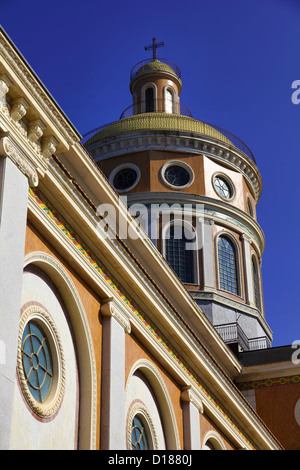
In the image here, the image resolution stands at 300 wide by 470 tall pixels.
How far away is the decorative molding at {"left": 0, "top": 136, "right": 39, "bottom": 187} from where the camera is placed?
33.5ft

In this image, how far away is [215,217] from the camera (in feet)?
93.7

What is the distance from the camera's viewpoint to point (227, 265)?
28.4 metres

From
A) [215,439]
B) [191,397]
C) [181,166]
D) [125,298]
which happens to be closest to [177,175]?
[181,166]

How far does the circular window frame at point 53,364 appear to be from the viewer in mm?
10422

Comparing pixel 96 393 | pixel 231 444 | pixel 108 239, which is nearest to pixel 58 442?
pixel 96 393

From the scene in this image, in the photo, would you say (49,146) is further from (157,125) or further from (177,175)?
(157,125)

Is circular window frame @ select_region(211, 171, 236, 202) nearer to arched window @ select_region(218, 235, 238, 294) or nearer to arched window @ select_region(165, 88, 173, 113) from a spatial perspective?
arched window @ select_region(218, 235, 238, 294)

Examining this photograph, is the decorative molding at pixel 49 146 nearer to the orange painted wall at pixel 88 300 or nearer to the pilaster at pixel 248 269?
the orange painted wall at pixel 88 300

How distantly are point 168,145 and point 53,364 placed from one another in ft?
61.3

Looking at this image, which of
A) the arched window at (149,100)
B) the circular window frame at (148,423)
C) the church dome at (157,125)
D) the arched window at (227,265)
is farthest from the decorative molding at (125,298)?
the arched window at (149,100)

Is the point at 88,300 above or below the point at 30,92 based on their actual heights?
below

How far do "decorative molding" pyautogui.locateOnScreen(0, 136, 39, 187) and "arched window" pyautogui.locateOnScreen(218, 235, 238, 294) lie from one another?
1739cm

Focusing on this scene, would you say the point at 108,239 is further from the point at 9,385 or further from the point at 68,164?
the point at 9,385

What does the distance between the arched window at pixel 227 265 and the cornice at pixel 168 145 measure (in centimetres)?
332
